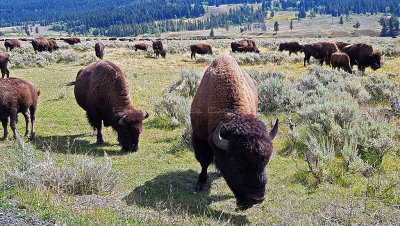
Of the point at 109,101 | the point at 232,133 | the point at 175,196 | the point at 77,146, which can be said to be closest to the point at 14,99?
the point at 77,146

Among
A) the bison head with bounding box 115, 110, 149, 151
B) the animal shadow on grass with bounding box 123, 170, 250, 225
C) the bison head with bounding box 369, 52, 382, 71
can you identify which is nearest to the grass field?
the animal shadow on grass with bounding box 123, 170, 250, 225

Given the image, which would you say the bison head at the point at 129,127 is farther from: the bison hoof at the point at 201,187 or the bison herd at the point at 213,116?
the bison hoof at the point at 201,187

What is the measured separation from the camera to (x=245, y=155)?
4449mm

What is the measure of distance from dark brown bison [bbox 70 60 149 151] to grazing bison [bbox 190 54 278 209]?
2.49 metres

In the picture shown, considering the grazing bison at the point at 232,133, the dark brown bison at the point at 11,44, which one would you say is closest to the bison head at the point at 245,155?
the grazing bison at the point at 232,133

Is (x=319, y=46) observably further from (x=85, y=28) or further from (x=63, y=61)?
(x=85, y=28)

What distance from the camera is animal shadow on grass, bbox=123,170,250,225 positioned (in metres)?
4.93

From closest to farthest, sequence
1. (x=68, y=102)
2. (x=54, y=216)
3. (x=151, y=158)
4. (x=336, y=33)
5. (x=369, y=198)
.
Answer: (x=54, y=216)
(x=369, y=198)
(x=151, y=158)
(x=68, y=102)
(x=336, y=33)

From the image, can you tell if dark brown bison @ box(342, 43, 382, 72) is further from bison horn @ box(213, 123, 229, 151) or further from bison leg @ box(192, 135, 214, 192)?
bison horn @ box(213, 123, 229, 151)

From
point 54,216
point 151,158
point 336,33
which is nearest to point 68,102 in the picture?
point 151,158

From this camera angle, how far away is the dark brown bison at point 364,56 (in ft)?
68.1

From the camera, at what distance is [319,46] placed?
27.5 metres

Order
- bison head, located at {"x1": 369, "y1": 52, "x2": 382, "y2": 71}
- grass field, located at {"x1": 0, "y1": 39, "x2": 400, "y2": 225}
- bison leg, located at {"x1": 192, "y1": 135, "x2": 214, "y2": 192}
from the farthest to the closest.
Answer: bison head, located at {"x1": 369, "y1": 52, "x2": 382, "y2": 71} → bison leg, located at {"x1": 192, "y1": 135, "x2": 214, "y2": 192} → grass field, located at {"x1": 0, "y1": 39, "x2": 400, "y2": 225}

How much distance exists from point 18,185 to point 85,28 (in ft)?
682
